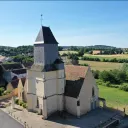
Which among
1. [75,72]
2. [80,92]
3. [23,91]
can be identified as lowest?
[23,91]

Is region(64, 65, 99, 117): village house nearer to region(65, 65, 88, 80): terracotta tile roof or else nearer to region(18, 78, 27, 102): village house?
region(65, 65, 88, 80): terracotta tile roof

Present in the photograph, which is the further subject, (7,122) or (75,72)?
(75,72)

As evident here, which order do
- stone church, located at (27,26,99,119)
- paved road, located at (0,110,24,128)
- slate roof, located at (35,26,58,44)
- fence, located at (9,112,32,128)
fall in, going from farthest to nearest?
slate roof, located at (35,26,58,44)
stone church, located at (27,26,99,119)
paved road, located at (0,110,24,128)
fence, located at (9,112,32,128)

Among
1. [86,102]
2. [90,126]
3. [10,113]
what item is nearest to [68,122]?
[90,126]

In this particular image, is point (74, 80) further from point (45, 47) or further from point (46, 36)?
point (46, 36)

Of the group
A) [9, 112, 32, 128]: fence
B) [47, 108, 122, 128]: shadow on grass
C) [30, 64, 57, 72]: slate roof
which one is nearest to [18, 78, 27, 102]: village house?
[9, 112, 32, 128]: fence

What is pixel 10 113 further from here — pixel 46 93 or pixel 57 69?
pixel 57 69

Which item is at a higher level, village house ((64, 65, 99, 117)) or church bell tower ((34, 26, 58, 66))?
church bell tower ((34, 26, 58, 66))

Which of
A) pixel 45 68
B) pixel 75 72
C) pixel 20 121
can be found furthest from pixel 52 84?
pixel 20 121
